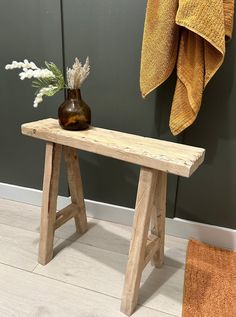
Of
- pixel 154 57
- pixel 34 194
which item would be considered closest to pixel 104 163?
pixel 34 194

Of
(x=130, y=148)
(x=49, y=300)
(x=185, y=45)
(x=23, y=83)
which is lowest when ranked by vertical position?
(x=49, y=300)

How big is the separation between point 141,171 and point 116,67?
0.53 metres

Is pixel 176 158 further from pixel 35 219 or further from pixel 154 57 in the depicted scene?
pixel 35 219

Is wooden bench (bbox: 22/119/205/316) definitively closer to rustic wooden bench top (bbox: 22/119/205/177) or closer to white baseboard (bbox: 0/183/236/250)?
rustic wooden bench top (bbox: 22/119/205/177)

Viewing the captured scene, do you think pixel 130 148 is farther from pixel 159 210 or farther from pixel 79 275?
pixel 79 275

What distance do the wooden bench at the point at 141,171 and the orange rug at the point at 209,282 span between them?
15 cm

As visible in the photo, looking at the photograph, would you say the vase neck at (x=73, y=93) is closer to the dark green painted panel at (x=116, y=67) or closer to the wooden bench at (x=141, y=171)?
the wooden bench at (x=141, y=171)

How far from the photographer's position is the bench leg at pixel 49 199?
3.37 feet

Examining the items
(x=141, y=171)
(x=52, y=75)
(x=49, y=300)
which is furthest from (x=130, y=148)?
(x=49, y=300)

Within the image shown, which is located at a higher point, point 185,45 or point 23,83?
point 185,45

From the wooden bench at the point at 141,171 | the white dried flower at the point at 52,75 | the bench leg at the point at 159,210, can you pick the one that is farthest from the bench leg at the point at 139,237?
the white dried flower at the point at 52,75

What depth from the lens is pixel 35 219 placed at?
143 cm

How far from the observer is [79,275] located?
1097mm

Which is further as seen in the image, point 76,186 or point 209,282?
point 76,186
